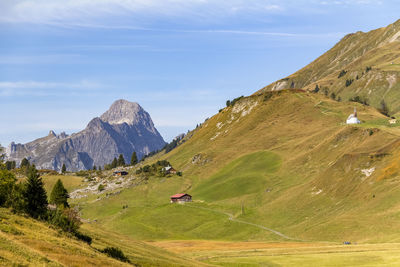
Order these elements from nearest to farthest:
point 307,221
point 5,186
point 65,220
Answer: point 65,220
point 5,186
point 307,221

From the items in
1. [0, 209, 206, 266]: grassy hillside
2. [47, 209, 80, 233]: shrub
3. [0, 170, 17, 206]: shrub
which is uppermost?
[0, 170, 17, 206]: shrub

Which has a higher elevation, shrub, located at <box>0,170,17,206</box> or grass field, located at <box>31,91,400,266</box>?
shrub, located at <box>0,170,17,206</box>

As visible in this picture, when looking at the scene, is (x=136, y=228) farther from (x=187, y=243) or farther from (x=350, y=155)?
(x=350, y=155)

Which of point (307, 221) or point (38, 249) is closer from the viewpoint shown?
point (38, 249)

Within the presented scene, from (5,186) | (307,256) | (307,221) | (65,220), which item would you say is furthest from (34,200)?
(307,221)

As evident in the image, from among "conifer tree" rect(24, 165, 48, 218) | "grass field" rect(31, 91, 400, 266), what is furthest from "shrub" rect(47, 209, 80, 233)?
"grass field" rect(31, 91, 400, 266)

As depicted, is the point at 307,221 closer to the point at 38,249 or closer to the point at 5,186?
the point at 5,186

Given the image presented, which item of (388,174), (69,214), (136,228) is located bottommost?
(136,228)

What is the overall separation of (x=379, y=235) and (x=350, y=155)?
64.2 meters

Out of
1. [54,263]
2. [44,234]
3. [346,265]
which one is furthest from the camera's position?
[346,265]

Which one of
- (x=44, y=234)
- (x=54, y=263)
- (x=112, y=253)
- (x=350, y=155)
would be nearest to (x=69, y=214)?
(x=112, y=253)

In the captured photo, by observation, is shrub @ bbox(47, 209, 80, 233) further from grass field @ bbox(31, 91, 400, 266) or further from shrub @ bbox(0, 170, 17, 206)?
grass field @ bbox(31, 91, 400, 266)

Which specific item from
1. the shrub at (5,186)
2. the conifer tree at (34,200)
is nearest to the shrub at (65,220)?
the conifer tree at (34,200)

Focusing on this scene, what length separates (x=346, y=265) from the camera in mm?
81125
